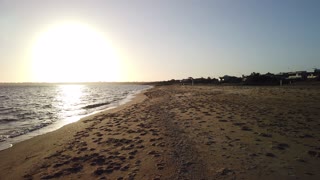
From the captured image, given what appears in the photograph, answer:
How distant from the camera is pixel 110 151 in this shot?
32.8ft

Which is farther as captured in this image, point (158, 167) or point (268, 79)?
point (268, 79)

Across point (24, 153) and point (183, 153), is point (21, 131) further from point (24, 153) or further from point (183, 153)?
point (183, 153)

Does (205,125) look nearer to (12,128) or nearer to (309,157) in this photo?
(309,157)

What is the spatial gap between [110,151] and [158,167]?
2674mm

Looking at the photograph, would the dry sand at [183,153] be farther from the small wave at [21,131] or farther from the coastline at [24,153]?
the small wave at [21,131]

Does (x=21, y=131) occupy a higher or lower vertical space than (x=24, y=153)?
lower

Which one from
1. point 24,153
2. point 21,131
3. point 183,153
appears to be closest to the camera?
point 183,153

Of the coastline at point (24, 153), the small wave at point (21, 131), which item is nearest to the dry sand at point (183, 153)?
the coastline at point (24, 153)

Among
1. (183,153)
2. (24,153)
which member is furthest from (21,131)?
(183,153)

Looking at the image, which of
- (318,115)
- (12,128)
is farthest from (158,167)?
(12,128)

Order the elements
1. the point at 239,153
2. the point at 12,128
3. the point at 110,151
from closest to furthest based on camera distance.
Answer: the point at 239,153 < the point at 110,151 < the point at 12,128

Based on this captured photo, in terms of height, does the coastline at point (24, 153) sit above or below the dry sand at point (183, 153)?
below

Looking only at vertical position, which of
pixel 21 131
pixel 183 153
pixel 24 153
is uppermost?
pixel 183 153

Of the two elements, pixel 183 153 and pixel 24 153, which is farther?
pixel 24 153
